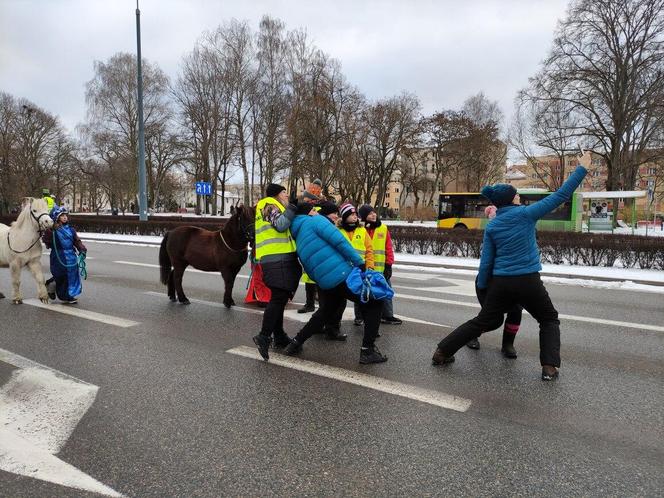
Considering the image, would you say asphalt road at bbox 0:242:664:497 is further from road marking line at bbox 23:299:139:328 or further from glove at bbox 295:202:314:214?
glove at bbox 295:202:314:214

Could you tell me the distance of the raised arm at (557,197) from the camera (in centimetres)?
417

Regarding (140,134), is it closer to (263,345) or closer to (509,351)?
(263,345)

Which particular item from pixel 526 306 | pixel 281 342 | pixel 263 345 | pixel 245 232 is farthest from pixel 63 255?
pixel 526 306

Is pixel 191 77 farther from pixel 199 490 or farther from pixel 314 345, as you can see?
pixel 199 490

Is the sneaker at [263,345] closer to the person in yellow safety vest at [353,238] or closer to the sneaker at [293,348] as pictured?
the sneaker at [293,348]

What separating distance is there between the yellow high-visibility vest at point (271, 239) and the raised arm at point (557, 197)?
227cm

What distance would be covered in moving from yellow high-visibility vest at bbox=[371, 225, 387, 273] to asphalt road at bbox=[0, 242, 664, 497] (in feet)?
2.92

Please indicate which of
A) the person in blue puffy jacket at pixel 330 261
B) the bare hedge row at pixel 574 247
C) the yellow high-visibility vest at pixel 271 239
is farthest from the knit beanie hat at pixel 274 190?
the bare hedge row at pixel 574 247

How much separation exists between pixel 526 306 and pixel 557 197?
1038 millimetres

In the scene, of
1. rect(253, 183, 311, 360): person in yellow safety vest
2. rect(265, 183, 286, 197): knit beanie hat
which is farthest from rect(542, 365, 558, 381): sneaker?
rect(265, 183, 286, 197): knit beanie hat

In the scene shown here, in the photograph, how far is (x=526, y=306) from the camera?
14.9ft

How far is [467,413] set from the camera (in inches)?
146

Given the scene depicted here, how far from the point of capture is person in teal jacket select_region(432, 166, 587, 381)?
4.43m

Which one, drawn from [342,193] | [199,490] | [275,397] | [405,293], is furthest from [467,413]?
[342,193]
